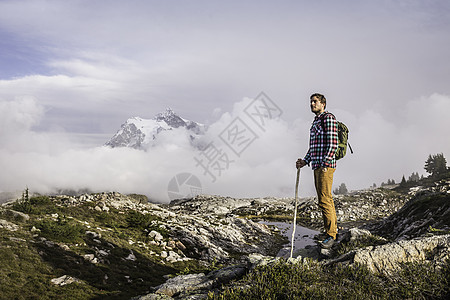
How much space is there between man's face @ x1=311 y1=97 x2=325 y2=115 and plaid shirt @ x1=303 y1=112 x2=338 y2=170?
0.72 ft

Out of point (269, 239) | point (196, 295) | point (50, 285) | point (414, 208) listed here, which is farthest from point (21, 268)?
point (269, 239)

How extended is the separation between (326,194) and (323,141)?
68.0 inches

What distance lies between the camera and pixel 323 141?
8.80m

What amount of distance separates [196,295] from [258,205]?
87328 mm

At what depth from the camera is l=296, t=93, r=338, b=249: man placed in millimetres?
8570

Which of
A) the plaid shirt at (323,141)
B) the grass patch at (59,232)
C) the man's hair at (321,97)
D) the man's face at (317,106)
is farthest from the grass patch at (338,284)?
the grass patch at (59,232)

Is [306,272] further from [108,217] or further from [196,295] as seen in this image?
[108,217]

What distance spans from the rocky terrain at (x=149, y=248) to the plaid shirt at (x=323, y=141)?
107 inches

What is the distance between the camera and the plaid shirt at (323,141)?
851 cm

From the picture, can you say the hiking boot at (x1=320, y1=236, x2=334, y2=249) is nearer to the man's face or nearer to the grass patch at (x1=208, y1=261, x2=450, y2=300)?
the grass patch at (x1=208, y1=261, x2=450, y2=300)

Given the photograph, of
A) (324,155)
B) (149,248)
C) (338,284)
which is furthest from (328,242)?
(149,248)

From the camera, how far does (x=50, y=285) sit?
13.7m

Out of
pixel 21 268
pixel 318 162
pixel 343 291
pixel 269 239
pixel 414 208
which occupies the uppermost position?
pixel 318 162

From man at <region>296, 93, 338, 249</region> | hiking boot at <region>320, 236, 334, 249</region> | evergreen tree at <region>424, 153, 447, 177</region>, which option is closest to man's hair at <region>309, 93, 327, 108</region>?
man at <region>296, 93, 338, 249</region>
